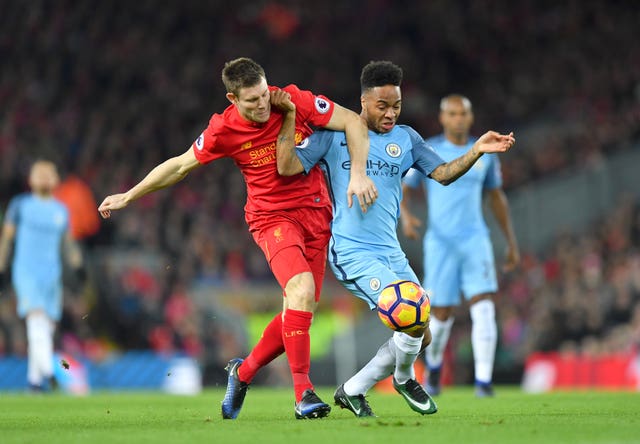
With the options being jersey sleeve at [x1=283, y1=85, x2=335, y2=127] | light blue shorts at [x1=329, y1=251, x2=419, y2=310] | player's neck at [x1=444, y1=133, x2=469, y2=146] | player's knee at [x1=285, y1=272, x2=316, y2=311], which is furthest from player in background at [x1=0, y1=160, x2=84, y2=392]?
player's knee at [x1=285, y1=272, x2=316, y2=311]

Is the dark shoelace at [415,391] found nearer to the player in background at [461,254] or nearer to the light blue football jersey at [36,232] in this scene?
the player in background at [461,254]

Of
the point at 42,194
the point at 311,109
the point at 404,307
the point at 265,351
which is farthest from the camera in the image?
the point at 42,194

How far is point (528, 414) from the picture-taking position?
781 centimetres

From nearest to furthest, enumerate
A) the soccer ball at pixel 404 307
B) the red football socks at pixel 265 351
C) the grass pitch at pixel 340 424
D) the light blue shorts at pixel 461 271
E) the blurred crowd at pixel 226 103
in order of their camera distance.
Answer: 1. the grass pitch at pixel 340 424
2. the soccer ball at pixel 404 307
3. the red football socks at pixel 265 351
4. the light blue shorts at pixel 461 271
5. the blurred crowd at pixel 226 103

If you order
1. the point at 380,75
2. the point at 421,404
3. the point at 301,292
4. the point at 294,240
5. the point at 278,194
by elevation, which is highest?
the point at 380,75

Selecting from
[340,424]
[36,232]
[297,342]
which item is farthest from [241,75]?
[36,232]

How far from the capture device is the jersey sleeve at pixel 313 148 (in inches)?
294

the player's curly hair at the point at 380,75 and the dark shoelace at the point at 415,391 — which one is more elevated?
the player's curly hair at the point at 380,75

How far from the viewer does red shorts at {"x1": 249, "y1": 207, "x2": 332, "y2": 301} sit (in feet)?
23.9

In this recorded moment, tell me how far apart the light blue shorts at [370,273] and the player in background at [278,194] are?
10.0 inches

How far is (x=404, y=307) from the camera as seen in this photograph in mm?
6926

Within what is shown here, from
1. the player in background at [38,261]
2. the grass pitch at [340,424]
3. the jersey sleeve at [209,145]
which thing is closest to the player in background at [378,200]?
the grass pitch at [340,424]

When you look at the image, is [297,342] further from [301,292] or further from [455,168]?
[455,168]

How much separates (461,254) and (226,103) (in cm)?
1541
